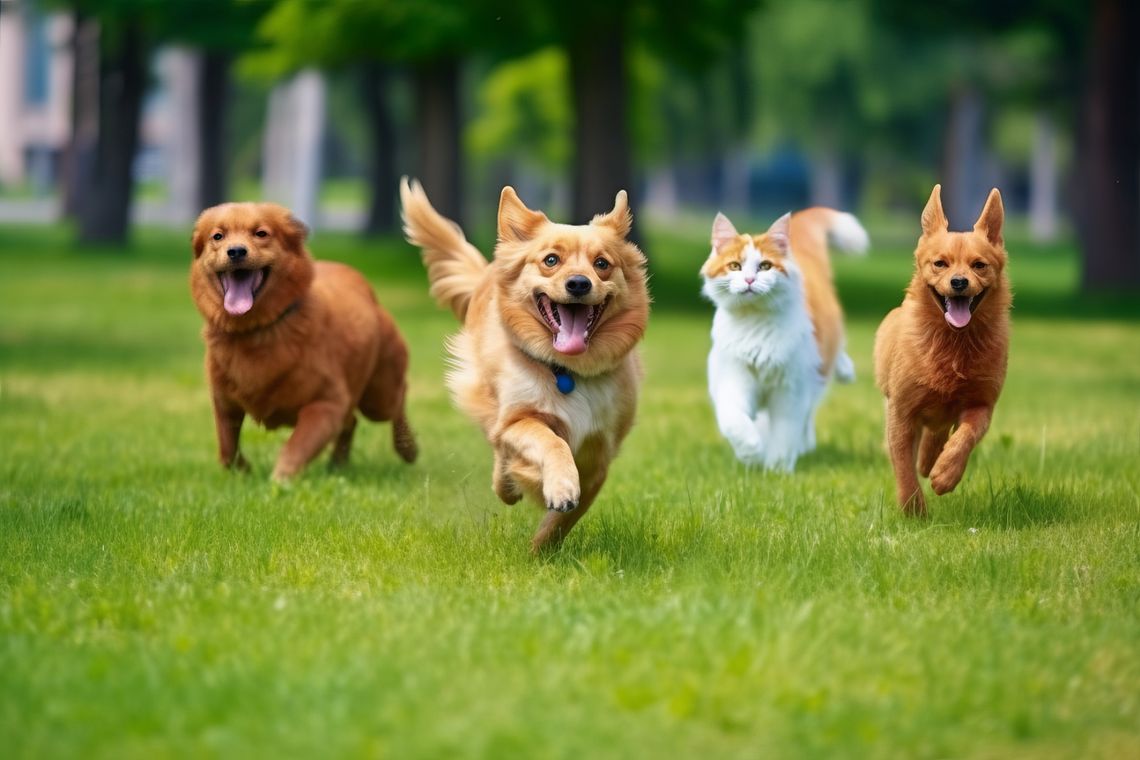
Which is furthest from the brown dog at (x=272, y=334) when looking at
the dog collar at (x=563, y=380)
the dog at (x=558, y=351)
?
the dog collar at (x=563, y=380)

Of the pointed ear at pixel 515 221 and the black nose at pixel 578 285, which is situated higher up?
the pointed ear at pixel 515 221

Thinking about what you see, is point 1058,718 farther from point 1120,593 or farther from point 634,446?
point 634,446

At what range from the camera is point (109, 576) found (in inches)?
248

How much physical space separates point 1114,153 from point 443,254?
17.8 meters

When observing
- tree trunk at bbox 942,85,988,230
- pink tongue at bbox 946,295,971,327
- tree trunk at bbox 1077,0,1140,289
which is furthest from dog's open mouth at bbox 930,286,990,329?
tree trunk at bbox 942,85,988,230

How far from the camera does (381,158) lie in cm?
3759

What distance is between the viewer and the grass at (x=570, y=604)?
445 centimetres

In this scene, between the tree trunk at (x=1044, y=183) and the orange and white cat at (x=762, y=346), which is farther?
the tree trunk at (x=1044, y=183)

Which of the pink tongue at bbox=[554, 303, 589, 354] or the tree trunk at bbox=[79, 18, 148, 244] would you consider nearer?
the pink tongue at bbox=[554, 303, 589, 354]

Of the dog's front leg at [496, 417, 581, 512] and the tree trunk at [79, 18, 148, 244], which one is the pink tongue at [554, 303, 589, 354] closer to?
the dog's front leg at [496, 417, 581, 512]

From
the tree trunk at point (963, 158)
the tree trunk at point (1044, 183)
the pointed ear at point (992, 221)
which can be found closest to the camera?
the pointed ear at point (992, 221)

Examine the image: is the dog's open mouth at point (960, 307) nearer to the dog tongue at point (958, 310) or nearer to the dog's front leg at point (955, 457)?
the dog tongue at point (958, 310)

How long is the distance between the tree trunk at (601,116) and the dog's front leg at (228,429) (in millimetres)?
13463

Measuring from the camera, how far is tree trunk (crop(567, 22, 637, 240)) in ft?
72.9
